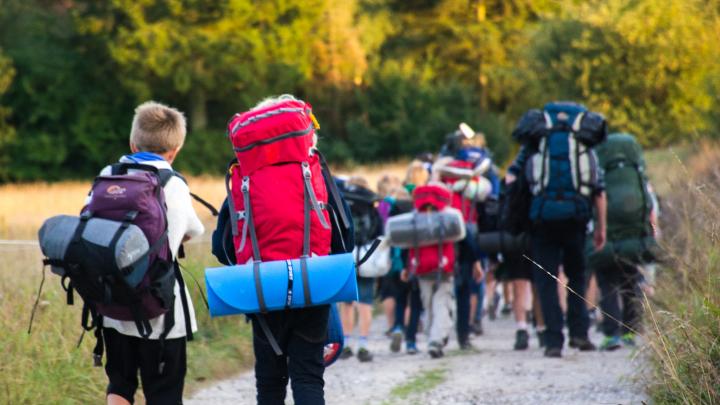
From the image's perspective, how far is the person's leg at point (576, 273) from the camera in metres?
9.79

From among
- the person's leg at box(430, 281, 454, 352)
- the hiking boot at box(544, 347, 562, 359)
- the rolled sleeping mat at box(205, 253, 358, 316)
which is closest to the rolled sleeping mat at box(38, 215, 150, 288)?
the rolled sleeping mat at box(205, 253, 358, 316)

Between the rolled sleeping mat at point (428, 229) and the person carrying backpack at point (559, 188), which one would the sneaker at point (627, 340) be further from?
the rolled sleeping mat at point (428, 229)

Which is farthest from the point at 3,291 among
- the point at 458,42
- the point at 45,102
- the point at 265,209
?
the point at 458,42

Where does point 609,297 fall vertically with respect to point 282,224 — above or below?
below

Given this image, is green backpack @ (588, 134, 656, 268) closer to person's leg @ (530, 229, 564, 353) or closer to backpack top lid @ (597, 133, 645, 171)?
backpack top lid @ (597, 133, 645, 171)

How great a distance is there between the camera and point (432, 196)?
10.6 m

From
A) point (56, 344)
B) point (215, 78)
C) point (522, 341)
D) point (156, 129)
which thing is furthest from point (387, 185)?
point (215, 78)

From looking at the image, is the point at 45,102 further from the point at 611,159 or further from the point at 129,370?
the point at 129,370

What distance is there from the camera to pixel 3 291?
877 centimetres

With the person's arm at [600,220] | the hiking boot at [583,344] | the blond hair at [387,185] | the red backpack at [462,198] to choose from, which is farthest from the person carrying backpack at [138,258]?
the blond hair at [387,185]

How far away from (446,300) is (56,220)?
5.69 m

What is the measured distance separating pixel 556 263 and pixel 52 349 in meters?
3.92

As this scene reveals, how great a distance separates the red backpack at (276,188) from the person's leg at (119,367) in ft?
2.33

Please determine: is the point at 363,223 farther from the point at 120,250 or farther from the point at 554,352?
the point at 120,250
